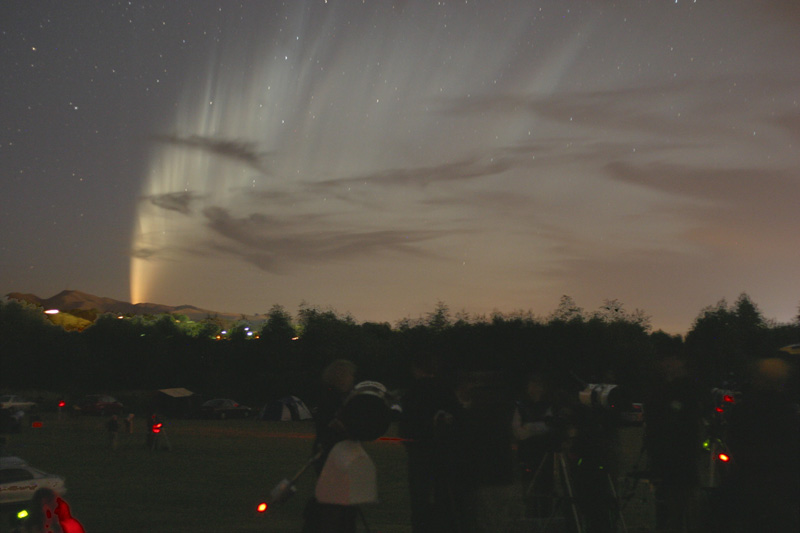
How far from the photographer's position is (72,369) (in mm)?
85438

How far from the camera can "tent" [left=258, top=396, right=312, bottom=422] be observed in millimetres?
50688

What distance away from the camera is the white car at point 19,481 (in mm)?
13023

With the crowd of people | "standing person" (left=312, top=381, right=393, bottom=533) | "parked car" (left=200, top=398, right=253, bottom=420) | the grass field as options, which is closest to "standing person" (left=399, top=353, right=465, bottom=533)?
the crowd of people

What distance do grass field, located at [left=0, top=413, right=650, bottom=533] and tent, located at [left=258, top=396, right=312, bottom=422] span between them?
17.7 metres

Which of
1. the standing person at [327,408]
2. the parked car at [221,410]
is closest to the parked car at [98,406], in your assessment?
the parked car at [221,410]

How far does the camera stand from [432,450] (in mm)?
6230

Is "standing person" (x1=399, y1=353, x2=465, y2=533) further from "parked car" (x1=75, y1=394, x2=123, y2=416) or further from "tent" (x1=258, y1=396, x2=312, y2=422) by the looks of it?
"parked car" (x1=75, y1=394, x2=123, y2=416)

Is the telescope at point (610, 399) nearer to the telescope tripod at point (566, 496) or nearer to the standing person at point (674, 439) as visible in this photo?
the standing person at point (674, 439)

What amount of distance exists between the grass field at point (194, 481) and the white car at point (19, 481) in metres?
0.29

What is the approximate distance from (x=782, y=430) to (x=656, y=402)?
204cm

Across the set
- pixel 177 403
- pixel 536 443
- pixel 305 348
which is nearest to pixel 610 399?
pixel 536 443

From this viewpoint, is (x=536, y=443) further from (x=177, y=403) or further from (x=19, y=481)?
(x=177, y=403)

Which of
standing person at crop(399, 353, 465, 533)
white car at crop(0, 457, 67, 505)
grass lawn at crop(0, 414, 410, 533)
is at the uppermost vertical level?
standing person at crop(399, 353, 465, 533)

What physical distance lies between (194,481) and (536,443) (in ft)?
34.5
